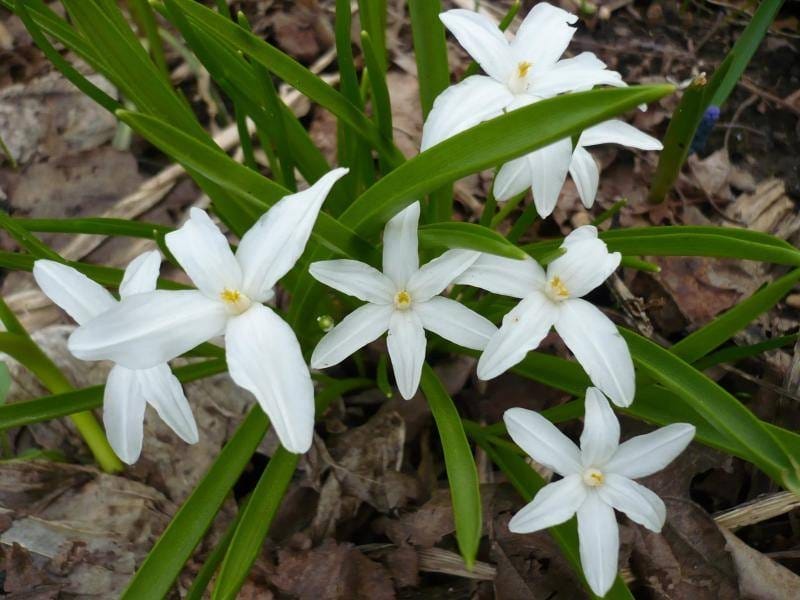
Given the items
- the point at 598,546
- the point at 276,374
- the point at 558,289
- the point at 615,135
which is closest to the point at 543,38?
the point at 615,135

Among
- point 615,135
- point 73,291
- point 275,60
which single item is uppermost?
point 275,60

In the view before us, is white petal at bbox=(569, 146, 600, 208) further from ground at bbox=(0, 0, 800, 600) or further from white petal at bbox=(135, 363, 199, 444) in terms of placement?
white petal at bbox=(135, 363, 199, 444)

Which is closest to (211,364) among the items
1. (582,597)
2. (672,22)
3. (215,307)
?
Result: (215,307)

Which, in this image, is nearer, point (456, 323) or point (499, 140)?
point (499, 140)

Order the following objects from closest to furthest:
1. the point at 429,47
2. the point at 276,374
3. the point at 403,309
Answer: the point at 276,374 < the point at 403,309 < the point at 429,47

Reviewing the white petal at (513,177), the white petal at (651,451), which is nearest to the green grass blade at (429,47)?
the white petal at (513,177)

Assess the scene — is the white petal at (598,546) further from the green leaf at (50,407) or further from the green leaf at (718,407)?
the green leaf at (50,407)

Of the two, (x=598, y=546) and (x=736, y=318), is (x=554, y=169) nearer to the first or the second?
(x=736, y=318)

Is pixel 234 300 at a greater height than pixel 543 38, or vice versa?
pixel 543 38
